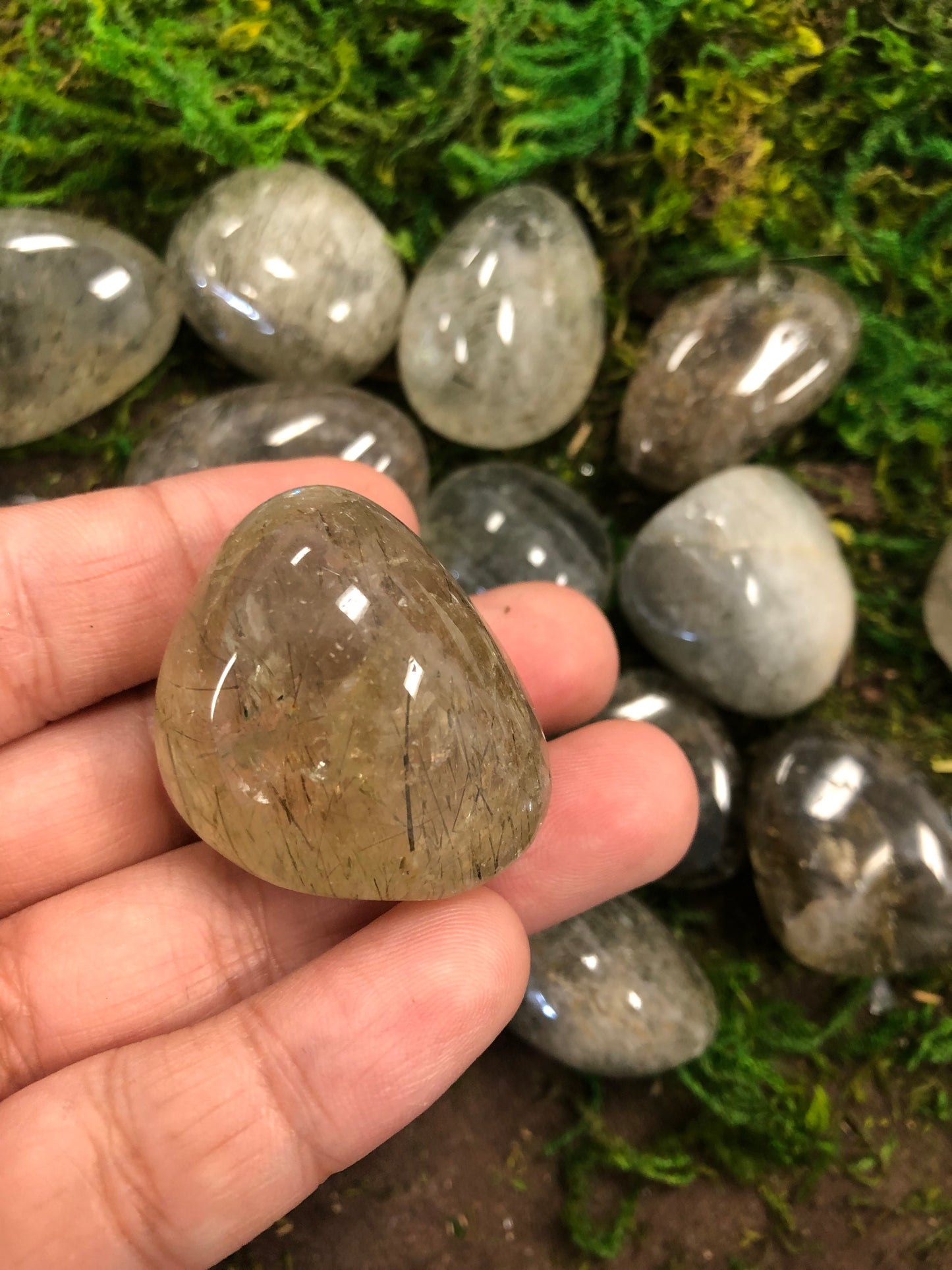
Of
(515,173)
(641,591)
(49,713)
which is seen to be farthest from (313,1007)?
(515,173)

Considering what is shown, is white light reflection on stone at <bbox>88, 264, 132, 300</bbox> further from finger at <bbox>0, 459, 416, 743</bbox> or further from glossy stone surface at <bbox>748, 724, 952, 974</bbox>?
glossy stone surface at <bbox>748, 724, 952, 974</bbox>

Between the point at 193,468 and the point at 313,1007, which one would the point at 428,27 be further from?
the point at 313,1007

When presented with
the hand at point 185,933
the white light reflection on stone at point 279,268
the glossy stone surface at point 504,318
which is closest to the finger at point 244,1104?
the hand at point 185,933

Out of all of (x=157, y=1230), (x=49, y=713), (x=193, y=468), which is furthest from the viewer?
(x=193, y=468)

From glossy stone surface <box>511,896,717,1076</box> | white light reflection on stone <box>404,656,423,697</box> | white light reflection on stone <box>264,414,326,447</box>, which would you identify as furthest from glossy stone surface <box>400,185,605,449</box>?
glossy stone surface <box>511,896,717,1076</box>

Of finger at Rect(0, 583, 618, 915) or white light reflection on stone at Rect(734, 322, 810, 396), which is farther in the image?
white light reflection on stone at Rect(734, 322, 810, 396)

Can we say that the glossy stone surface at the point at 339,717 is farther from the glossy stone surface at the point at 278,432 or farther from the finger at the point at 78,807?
the glossy stone surface at the point at 278,432
